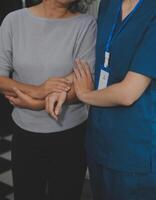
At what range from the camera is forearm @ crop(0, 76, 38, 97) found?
145cm

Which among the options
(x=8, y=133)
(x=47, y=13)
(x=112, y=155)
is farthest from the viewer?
(x=8, y=133)

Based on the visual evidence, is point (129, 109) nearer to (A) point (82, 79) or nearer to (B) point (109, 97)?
(B) point (109, 97)

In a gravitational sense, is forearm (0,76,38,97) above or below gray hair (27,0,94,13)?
below

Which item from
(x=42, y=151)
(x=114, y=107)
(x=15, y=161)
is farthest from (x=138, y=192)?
(x=15, y=161)

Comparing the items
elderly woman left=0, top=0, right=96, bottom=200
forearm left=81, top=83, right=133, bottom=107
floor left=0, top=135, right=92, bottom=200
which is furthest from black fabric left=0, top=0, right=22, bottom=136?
forearm left=81, top=83, right=133, bottom=107

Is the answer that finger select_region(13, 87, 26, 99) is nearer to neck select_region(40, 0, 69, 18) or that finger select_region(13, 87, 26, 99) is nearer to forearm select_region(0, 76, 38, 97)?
forearm select_region(0, 76, 38, 97)

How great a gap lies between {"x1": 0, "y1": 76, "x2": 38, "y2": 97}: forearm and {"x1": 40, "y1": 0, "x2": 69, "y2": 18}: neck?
0.30 m

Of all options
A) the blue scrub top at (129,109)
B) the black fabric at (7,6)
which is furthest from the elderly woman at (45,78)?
the black fabric at (7,6)

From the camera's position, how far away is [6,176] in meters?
2.87

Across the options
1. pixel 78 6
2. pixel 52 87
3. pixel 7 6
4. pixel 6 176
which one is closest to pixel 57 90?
pixel 52 87

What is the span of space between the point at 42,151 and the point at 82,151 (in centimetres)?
18

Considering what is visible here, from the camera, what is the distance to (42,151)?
5.15ft

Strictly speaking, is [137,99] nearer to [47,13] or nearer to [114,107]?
[114,107]

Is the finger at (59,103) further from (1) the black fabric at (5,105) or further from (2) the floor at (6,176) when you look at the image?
(1) the black fabric at (5,105)
